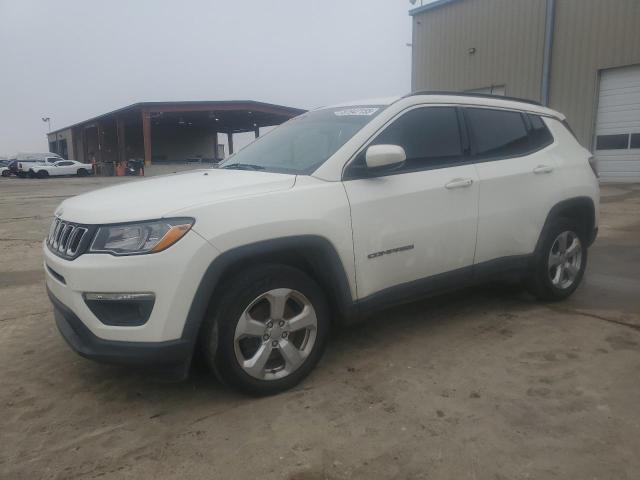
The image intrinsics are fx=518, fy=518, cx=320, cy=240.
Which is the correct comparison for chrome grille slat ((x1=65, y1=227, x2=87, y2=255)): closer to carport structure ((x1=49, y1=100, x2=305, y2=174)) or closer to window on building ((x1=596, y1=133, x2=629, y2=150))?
window on building ((x1=596, y1=133, x2=629, y2=150))

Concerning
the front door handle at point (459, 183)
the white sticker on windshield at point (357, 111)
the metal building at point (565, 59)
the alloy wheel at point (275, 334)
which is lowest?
the alloy wheel at point (275, 334)

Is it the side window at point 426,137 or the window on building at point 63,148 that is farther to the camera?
the window on building at point 63,148

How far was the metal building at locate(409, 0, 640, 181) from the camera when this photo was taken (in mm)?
15551

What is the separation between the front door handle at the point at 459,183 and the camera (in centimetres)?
347

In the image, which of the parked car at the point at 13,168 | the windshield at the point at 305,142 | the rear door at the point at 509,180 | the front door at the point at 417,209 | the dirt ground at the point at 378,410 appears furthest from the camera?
the parked car at the point at 13,168

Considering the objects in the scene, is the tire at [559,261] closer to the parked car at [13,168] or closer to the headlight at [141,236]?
the headlight at [141,236]

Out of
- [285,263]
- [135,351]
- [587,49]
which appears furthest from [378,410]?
[587,49]

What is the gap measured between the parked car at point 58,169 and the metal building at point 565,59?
31.0m

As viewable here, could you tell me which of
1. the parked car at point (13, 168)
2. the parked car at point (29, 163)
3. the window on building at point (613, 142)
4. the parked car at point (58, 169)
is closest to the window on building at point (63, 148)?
the parked car at point (13, 168)

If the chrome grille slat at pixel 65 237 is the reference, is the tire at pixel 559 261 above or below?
below

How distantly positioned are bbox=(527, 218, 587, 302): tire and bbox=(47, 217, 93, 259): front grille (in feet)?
10.5

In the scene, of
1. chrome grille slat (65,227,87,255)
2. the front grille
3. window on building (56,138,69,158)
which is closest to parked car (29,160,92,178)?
window on building (56,138,69,158)

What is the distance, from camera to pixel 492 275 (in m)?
3.83

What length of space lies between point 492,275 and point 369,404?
1.60 metres
